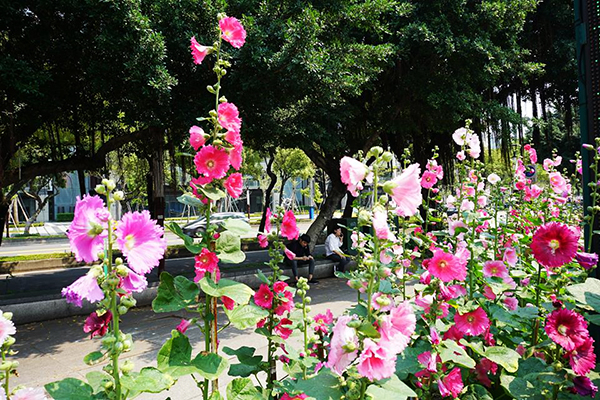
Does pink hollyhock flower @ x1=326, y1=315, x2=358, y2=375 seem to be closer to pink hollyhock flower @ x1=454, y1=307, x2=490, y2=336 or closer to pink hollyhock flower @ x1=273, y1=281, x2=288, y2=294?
pink hollyhock flower @ x1=273, y1=281, x2=288, y2=294

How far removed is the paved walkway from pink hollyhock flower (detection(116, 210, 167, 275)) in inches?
124

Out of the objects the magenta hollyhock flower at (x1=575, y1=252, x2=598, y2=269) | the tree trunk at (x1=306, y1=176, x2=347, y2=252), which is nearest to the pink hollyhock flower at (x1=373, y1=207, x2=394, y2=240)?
the magenta hollyhock flower at (x1=575, y1=252, x2=598, y2=269)

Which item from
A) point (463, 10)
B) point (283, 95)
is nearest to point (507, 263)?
point (283, 95)

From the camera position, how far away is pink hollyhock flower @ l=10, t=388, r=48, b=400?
3.67 ft

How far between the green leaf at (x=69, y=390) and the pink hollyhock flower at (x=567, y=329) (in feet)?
4.91

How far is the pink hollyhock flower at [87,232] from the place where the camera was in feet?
3.29

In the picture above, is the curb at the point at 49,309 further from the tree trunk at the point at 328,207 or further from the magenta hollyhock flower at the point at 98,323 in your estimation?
the magenta hollyhock flower at the point at 98,323

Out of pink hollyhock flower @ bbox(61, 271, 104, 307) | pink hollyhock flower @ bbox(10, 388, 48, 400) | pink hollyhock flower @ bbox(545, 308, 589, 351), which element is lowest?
pink hollyhock flower @ bbox(545, 308, 589, 351)

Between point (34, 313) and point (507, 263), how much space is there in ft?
22.9

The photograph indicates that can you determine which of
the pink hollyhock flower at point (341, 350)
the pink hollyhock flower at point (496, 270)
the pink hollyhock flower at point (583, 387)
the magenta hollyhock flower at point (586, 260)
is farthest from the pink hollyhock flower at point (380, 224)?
the pink hollyhock flower at point (496, 270)

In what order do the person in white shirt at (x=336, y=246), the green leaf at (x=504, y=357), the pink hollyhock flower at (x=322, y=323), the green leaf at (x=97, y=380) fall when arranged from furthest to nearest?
1. the person in white shirt at (x=336, y=246)
2. the pink hollyhock flower at (x=322, y=323)
3. the green leaf at (x=504, y=357)
4. the green leaf at (x=97, y=380)

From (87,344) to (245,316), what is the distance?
5.09m

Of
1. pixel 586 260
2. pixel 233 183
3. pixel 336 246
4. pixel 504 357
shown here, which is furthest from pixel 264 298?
pixel 336 246

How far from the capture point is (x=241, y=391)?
135 centimetres
